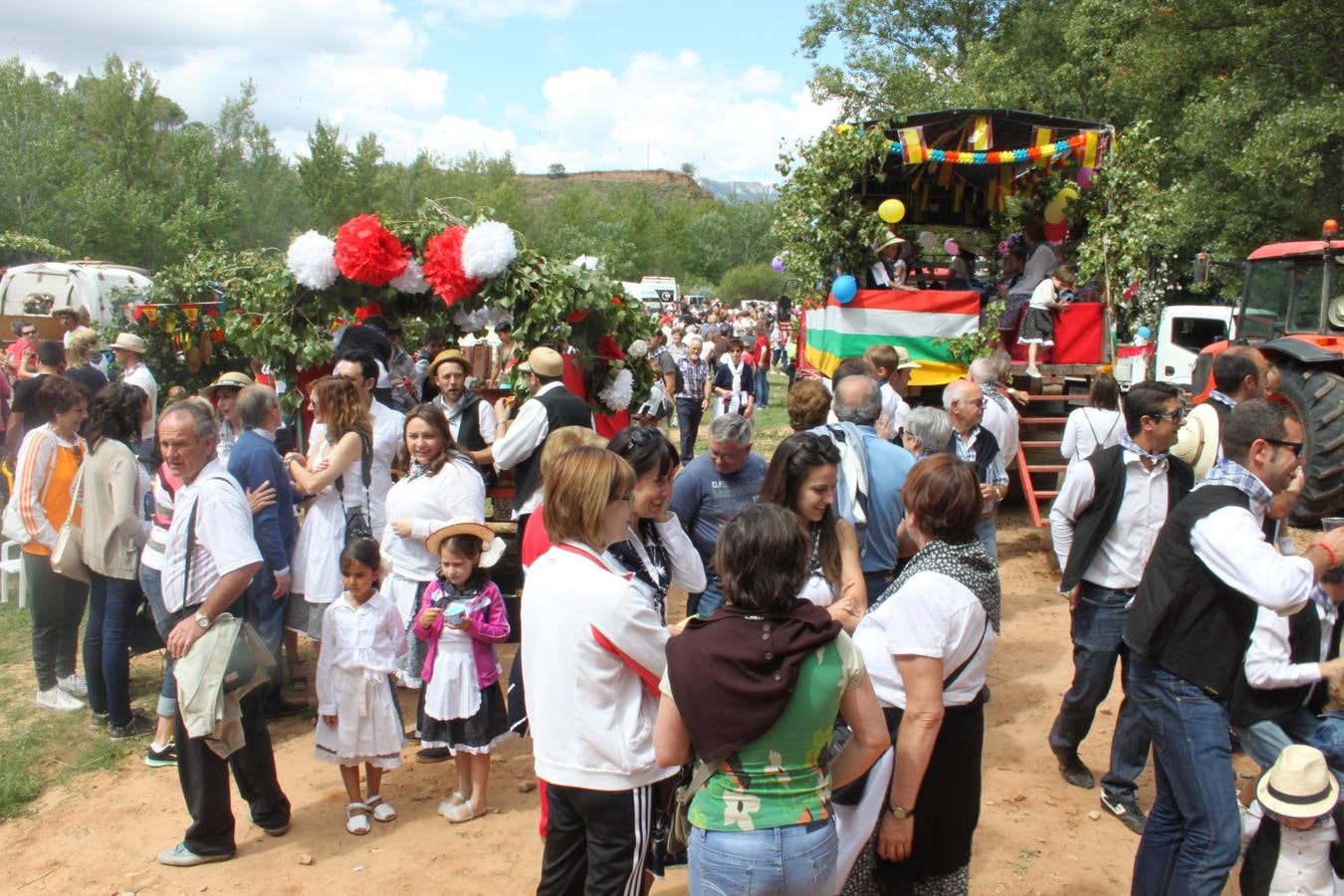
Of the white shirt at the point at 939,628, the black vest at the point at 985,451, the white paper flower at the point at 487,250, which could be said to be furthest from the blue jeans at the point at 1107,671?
the white paper flower at the point at 487,250

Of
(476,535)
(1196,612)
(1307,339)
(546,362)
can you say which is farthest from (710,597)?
(1307,339)

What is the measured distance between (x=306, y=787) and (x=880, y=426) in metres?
3.53

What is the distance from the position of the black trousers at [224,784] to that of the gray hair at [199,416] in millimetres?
711

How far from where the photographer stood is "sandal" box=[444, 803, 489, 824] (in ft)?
14.8

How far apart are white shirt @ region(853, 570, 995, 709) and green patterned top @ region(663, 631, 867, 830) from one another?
1.33 feet

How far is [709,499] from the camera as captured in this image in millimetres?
4281

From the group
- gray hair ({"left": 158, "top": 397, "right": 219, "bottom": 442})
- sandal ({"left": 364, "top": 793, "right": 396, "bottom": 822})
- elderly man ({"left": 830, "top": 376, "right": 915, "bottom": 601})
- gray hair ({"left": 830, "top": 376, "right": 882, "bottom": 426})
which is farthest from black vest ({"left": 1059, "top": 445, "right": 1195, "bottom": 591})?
gray hair ({"left": 158, "top": 397, "right": 219, "bottom": 442})

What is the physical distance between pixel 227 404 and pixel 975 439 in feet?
15.0

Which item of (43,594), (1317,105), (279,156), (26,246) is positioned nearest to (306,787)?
(43,594)

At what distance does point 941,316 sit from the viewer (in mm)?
9906

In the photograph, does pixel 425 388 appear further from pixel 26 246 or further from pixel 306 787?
pixel 26 246

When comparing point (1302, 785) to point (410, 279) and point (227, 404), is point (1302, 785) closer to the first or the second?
point (410, 279)

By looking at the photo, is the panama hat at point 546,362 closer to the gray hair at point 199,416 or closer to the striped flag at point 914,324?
the gray hair at point 199,416

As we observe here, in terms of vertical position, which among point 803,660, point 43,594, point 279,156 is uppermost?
point 279,156
